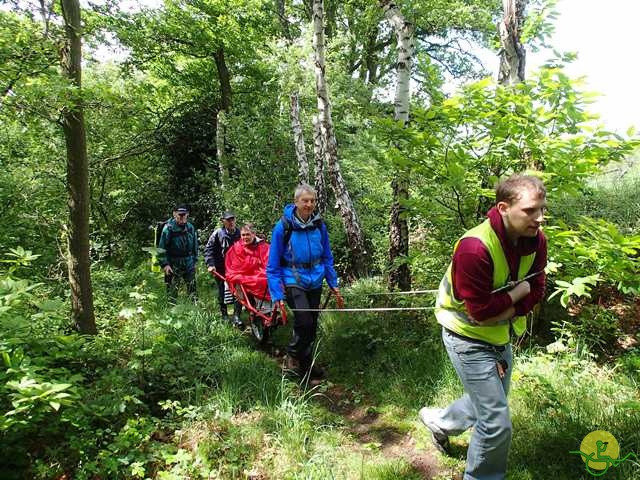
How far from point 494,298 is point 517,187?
635 millimetres

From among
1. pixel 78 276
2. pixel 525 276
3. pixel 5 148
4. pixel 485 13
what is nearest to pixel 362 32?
pixel 485 13

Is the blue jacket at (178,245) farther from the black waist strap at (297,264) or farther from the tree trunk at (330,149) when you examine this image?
the black waist strap at (297,264)

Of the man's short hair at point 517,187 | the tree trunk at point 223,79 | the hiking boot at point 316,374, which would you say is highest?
the tree trunk at point 223,79

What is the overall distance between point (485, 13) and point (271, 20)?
7.53m

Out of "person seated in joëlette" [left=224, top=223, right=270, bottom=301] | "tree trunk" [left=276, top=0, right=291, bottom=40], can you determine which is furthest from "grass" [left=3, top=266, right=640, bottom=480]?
"tree trunk" [left=276, top=0, right=291, bottom=40]

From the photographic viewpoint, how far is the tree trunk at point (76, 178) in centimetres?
432

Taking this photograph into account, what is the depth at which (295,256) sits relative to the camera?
4.52 m

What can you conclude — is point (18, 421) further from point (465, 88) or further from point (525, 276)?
point (465, 88)

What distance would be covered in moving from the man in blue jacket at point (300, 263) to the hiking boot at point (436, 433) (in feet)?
5.12

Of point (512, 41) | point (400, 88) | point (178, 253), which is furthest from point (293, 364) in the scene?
point (512, 41)

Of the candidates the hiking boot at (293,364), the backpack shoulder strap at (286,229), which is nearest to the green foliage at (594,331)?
the hiking boot at (293,364)

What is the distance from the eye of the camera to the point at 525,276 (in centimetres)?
251

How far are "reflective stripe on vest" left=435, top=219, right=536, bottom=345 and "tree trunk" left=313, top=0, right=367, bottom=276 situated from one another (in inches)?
189

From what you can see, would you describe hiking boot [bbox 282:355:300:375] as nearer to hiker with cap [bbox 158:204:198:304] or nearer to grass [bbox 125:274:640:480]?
grass [bbox 125:274:640:480]
